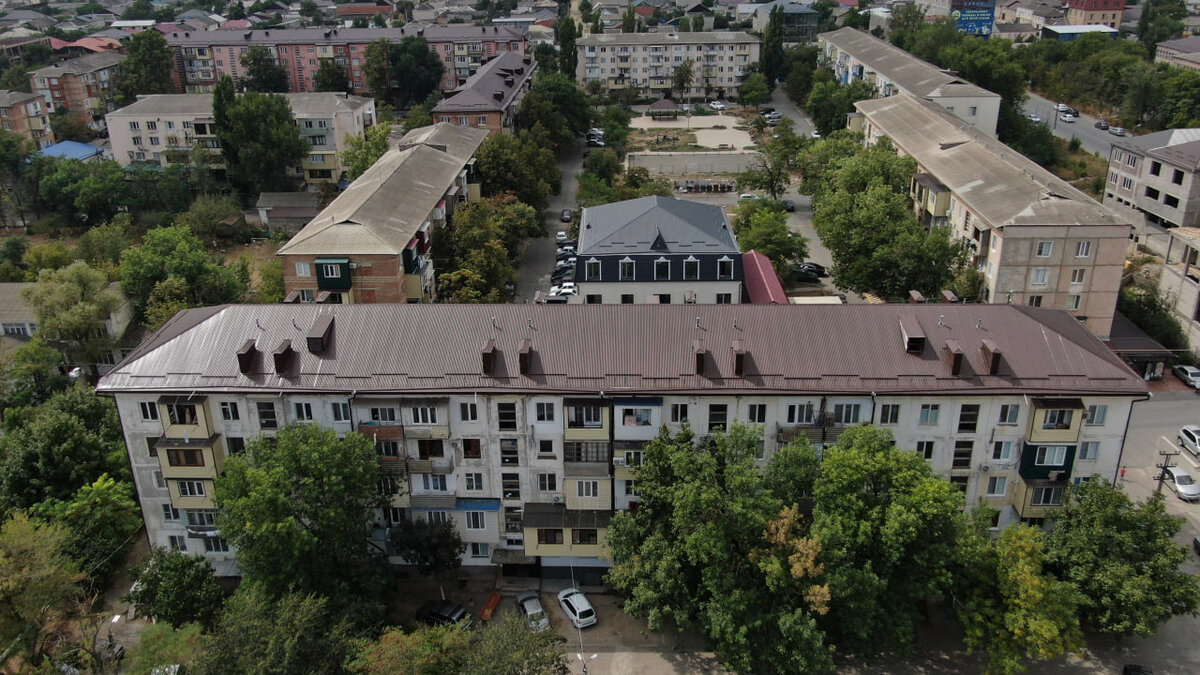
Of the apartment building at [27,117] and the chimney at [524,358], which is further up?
the chimney at [524,358]

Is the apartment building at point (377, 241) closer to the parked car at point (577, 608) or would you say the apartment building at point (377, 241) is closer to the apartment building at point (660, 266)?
Answer: the apartment building at point (660, 266)

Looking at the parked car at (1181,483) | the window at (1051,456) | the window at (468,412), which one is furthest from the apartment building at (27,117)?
the parked car at (1181,483)

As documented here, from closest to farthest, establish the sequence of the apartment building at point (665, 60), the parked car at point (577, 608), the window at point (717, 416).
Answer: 1. the window at point (717, 416)
2. the parked car at point (577, 608)
3. the apartment building at point (665, 60)

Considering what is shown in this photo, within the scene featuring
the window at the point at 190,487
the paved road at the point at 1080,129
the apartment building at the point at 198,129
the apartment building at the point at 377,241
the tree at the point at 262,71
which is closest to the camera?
the window at the point at 190,487

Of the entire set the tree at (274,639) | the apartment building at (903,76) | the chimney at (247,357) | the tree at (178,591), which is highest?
the apartment building at (903,76)

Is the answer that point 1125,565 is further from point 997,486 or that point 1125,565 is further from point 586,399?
point 586,399

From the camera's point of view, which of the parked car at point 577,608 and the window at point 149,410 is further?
the window at point 149,410
